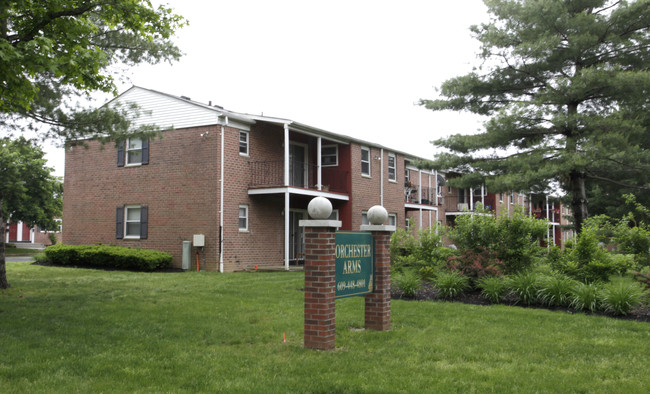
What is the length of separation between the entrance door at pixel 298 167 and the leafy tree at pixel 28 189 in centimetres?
1856

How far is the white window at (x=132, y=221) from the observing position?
19797mm

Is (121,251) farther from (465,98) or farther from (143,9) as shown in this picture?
(465,98)

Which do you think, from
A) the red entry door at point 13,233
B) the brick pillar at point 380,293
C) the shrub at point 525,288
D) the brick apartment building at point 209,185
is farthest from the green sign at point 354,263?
the red entry door at point 13,233

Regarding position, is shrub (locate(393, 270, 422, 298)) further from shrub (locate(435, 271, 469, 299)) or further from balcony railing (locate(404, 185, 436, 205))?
balcony railing (locate(404, 185, 436, 205))

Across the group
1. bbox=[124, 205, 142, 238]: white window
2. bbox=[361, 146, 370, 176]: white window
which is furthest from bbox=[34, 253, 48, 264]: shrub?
bbox=[361, 146, 370, 176]: white window

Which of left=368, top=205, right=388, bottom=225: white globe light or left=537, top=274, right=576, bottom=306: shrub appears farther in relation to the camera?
left=537, top=274, right=576, bottom=306: shrub

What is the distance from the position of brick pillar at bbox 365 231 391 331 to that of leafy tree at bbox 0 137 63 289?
3011 centimetres

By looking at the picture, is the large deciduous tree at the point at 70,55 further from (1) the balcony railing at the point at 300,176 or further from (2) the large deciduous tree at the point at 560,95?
(2) the large deciduous tree at the point at 560,95

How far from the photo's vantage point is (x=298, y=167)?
22.7 m

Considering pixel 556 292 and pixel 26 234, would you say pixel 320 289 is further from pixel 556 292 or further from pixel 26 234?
pixel 26 234

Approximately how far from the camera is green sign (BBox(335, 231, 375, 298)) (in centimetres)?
671

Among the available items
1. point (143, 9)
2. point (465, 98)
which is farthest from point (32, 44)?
point (465, 98)

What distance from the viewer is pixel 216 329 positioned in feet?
24.5

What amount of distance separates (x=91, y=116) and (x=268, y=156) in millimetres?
9598
